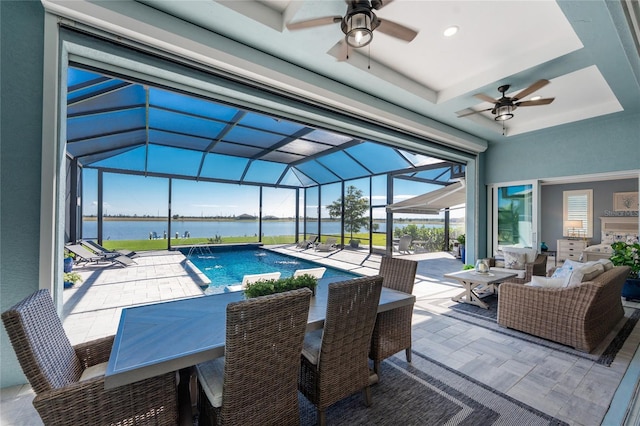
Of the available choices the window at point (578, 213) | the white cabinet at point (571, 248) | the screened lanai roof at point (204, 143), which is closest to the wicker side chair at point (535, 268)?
the screened lanai roof at point (204, 143)

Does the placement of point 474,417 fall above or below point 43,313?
below

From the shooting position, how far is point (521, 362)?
103 inches

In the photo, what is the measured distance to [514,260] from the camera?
5.12m

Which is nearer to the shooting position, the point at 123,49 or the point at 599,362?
the point at 123,49

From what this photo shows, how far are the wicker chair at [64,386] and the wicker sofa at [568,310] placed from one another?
3.70 meters

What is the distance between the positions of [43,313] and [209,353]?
2.87ft

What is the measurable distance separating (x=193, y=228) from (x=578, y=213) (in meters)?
13.8

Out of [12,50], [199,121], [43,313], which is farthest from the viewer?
[199,121]

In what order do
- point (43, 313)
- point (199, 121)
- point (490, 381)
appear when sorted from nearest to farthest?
point (43, 313) < point (490, 381) < point (199, 121)

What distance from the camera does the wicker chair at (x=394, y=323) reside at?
2.22 m

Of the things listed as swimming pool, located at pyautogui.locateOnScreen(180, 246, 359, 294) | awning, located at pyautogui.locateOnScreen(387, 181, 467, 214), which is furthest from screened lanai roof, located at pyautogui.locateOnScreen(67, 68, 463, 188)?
swimming pool, located at pyautogui.locateOnScreen(180, 246, 359, 294)

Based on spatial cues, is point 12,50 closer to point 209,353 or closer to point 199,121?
point 209,353

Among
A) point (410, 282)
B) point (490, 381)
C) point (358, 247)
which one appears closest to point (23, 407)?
point (410, 282)

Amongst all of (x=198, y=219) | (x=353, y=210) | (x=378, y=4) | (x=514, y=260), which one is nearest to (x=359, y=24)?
(x=378, y=4)
